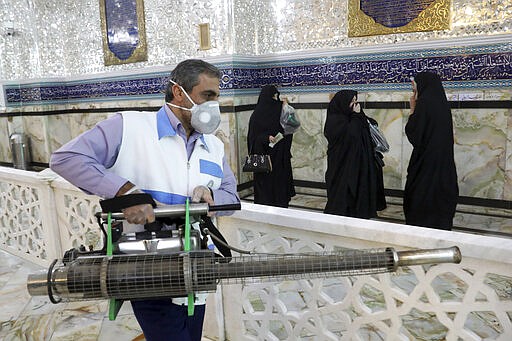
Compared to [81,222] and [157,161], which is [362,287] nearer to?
[157,161]

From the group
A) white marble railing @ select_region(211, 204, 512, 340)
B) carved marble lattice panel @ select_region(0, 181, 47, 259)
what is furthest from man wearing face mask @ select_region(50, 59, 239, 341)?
carved marble lattice panel @ select_region(0, 181, 47, 259)

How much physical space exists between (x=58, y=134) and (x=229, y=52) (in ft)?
10.5

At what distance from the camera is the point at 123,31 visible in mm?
5488

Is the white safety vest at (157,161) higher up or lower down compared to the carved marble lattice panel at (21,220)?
higher up

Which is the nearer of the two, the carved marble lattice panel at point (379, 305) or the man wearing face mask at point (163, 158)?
the man wearing face mask at point (163, 158)

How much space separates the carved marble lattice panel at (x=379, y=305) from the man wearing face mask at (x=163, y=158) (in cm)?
56

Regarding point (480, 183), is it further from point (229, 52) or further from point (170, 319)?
point (170, 319)

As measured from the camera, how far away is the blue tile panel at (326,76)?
368 cm

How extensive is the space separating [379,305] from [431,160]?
3.77 feet

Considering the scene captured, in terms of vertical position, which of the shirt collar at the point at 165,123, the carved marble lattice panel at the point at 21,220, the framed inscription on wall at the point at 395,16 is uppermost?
the framed inscription on wall at the point at 395,16

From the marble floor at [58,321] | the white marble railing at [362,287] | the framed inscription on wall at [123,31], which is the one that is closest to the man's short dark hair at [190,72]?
the white marble railing at [362,287]

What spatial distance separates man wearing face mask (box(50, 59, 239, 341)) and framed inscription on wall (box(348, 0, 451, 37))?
321cm

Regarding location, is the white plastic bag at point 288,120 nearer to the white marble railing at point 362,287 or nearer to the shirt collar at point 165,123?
the white marble railing at point 362,287

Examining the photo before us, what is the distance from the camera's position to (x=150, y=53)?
209 inches
